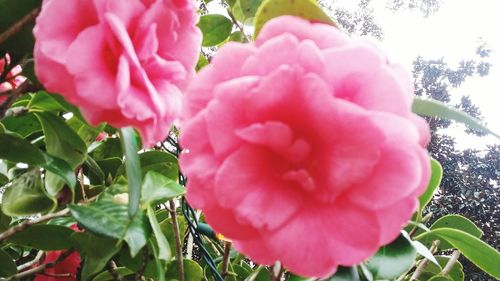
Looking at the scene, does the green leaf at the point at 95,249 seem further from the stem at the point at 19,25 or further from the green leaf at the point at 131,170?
the stem at the point at 19,25

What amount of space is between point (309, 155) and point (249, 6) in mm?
571

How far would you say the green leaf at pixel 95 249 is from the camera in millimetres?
832

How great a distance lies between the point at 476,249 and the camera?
849mm

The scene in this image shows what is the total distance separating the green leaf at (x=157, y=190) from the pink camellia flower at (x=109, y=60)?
0.26m

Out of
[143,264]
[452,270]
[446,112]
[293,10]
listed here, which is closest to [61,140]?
[143,264]

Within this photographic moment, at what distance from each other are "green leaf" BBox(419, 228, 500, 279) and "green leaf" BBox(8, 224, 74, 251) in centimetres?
63

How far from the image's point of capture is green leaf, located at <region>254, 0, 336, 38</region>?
22.6 inches

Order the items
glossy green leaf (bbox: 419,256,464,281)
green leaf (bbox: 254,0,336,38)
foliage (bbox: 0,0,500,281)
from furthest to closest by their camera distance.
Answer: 1. glossy green leaf (bbox: 419,256,464,281)
2. foliage (bbox: 0,0,500,281)
3. green leaf (bbox: 254,0,336,38)

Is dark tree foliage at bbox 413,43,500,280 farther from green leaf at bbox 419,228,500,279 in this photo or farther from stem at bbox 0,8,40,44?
stem at bbox 0,8,40,44

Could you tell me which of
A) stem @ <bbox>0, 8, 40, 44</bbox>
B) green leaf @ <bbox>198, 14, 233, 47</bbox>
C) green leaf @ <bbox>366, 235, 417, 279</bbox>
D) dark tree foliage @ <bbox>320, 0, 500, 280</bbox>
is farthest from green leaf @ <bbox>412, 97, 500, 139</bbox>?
dark tree foliage @ <bbox>320, 0, 500, 280</bbox>

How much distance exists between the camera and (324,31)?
0.51m

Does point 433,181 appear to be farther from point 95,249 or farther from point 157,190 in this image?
point 95,249

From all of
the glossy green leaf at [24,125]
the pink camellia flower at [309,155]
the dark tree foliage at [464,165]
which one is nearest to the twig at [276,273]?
the pink camellia flower at [309,155]

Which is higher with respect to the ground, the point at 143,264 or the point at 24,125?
the point at 24,125
